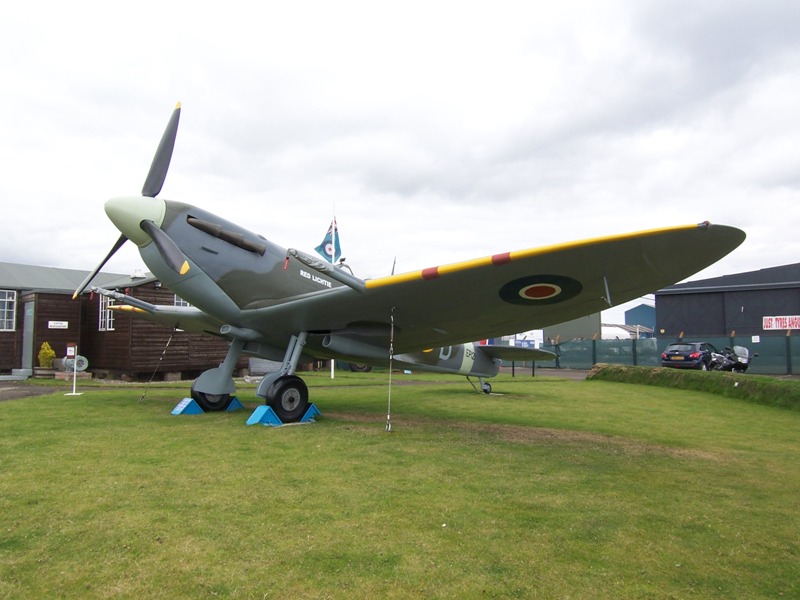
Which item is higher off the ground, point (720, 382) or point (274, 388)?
point (274, 388)

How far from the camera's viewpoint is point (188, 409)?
8.50m

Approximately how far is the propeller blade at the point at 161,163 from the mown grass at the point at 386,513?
10.8 ft

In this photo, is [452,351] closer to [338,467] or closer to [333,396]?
[333,396]

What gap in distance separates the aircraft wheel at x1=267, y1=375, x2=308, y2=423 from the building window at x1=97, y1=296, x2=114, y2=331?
1561cm

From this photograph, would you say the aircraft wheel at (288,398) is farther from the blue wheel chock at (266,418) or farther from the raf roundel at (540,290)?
the raf roundel at (540,290)

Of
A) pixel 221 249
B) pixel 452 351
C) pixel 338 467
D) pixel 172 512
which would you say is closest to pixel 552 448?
pixel 338 467

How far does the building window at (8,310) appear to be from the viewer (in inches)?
851

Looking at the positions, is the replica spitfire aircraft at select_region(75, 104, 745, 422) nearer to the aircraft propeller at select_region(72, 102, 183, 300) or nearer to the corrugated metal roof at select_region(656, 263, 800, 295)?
the aircraft propeller at select_region(72, 102, 183, 300)

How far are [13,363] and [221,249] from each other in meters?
19.5

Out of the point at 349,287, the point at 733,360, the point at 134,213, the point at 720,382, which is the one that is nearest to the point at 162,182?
the point at 134,213

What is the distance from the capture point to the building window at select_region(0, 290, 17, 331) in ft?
70.9

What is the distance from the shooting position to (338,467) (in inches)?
189

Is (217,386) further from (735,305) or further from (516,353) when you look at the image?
(735,305)

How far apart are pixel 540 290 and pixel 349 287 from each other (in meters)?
2.39
